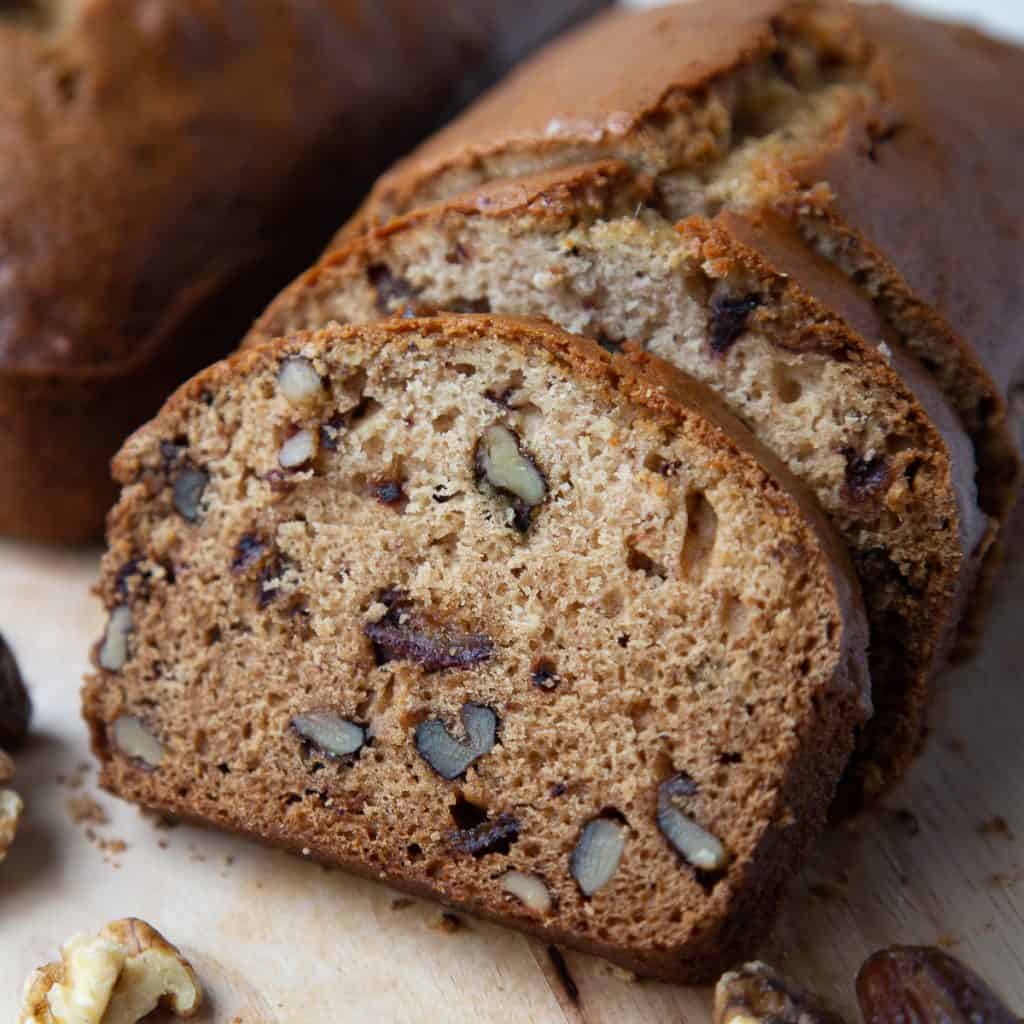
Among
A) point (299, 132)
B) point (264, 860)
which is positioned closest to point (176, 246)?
point (299, 132)

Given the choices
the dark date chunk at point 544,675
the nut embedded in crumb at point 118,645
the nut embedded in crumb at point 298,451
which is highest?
the nut embedded in crumb at point 298,451

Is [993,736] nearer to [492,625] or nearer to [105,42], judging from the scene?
[492,625]

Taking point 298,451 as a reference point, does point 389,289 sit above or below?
above

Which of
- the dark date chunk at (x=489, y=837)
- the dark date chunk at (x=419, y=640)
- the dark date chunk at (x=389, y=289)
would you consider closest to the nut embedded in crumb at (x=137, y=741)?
the dark date chunk at (x=419, y=640)

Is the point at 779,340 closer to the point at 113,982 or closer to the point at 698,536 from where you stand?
the point at 698,536

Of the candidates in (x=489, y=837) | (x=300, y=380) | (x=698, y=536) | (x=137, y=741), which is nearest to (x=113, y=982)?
(x=137, y=741)

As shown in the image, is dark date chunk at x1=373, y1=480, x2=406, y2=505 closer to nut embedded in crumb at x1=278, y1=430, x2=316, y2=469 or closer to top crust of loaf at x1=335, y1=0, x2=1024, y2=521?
nut embedded in crumb at x1=278, y1=430, x2=316, y2=469

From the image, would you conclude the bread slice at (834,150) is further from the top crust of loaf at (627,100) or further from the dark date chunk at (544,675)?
the dark date chunk at (544,675)
